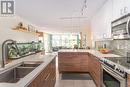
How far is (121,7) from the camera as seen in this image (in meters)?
3.25

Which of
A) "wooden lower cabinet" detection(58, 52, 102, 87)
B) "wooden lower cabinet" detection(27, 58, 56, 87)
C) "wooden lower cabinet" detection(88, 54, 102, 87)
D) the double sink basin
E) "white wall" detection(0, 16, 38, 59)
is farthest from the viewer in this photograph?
"white wall" detection(0, 16, 38, 59)

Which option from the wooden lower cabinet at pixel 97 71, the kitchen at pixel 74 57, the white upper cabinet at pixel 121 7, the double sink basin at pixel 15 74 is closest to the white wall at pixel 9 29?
the kitchen at pixel 74 57

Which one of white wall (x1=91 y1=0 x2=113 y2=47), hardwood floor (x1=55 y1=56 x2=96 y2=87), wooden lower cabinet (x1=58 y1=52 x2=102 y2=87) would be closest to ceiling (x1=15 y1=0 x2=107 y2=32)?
white wall (x1=91 y1=0 x2=113 y2=47)

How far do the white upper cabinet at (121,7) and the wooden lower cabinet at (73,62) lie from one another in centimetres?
233

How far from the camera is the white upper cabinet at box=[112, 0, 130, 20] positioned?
9.57 ft

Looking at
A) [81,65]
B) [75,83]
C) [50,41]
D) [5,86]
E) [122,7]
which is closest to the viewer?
[5,86]

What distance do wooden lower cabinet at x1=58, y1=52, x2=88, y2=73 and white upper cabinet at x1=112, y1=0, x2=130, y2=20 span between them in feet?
7.65

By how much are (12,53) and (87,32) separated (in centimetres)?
815

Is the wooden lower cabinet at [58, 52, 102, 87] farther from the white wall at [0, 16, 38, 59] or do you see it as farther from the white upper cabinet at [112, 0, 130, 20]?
the white upper cabinet at [112, 0, 130, 20]

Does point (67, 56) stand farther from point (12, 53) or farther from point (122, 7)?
point (122, 7)

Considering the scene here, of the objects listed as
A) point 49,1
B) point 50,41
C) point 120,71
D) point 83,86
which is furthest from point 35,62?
point 50,41

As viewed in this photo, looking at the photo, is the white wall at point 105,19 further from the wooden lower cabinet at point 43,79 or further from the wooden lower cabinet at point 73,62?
the wooden lower cabinet at point 43,79

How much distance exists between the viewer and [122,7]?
317 centimetres

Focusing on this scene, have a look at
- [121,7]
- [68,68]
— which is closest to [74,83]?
[68,68]
